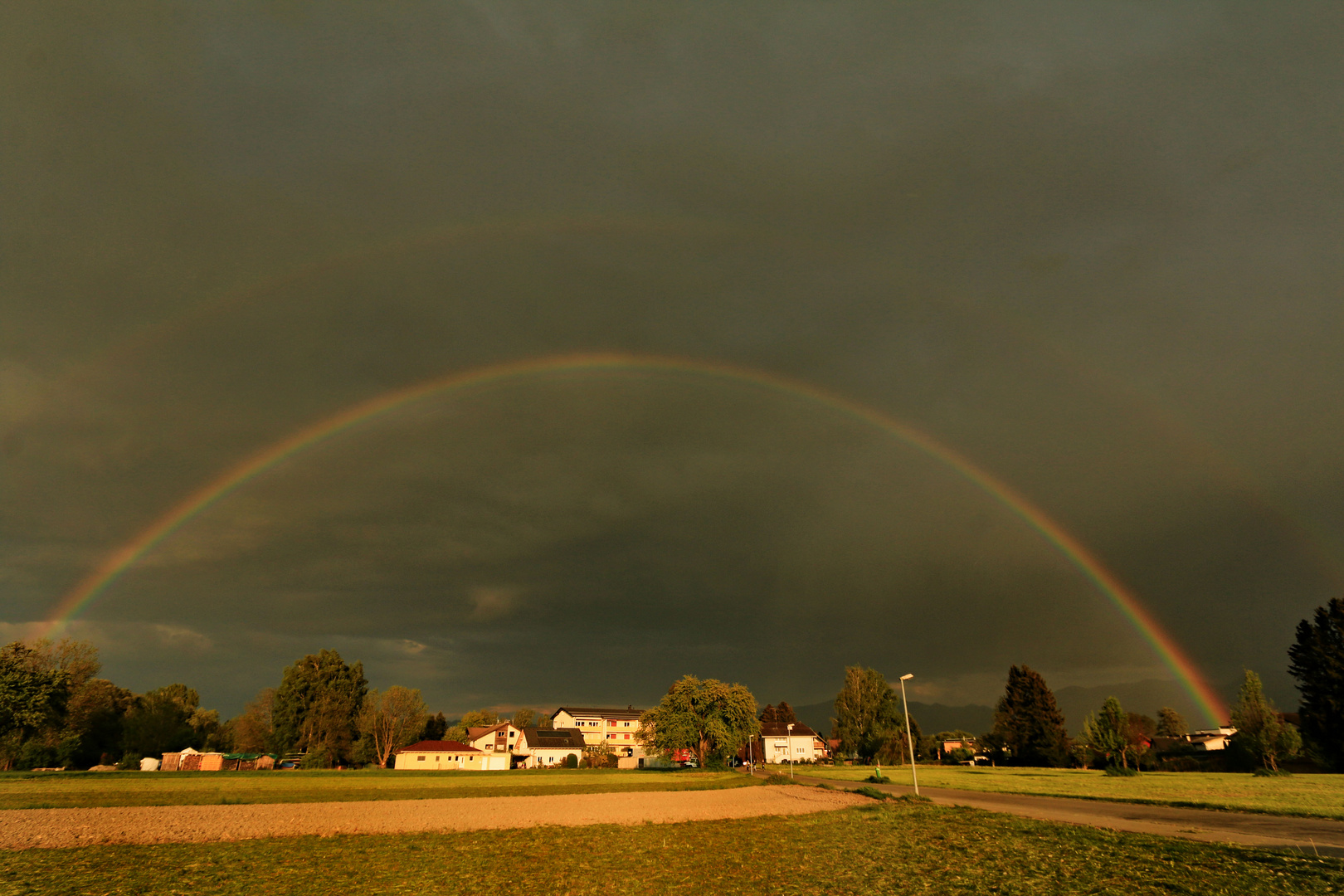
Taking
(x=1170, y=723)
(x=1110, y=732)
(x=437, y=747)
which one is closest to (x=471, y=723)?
(x=437, y=747)

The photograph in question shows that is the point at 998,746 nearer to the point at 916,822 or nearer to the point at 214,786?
the point at 916,822

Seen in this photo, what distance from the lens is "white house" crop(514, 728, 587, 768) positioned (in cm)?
12599

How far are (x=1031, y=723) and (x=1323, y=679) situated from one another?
110 feet

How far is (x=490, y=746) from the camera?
131000 mm

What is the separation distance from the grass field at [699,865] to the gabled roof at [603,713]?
481 ft

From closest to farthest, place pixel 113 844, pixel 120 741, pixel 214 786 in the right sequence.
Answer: pixel 113 844
pixel 214 786
pixel 120 741

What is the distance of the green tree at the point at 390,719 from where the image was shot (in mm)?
102688

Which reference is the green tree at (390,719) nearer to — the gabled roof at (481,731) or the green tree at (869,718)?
the gabled roof at (481,731)

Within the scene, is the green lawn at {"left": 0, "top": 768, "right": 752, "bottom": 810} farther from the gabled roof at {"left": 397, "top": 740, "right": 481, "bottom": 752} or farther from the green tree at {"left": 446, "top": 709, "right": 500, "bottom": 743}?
the green tree at {"left": 446, "top": 709, "right": 500, "bottom": 743}

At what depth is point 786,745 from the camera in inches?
5930

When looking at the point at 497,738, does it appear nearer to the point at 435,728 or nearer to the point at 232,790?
the point at 435,728

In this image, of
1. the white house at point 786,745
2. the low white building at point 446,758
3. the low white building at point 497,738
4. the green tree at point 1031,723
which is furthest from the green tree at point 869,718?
the low white building at point 497,738

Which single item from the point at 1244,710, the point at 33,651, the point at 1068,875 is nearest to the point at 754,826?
the point at 1068,875

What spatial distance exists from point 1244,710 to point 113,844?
328 ft
